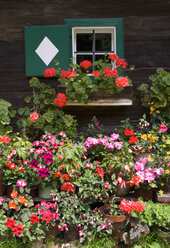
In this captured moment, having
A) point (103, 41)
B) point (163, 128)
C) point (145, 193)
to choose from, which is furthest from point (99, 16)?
point (145, 193)

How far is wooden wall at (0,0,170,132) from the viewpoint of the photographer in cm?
356

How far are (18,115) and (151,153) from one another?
5.74 ft

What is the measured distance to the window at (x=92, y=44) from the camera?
367cm

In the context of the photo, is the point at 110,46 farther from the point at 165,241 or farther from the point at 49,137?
the point at 165,241

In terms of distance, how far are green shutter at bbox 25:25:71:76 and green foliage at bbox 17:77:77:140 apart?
0.23 m

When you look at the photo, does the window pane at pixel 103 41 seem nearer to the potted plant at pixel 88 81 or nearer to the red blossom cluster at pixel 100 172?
the potted plant at pixel 88 81

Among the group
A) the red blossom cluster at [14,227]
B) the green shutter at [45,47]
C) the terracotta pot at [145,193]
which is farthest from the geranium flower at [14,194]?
the green shutter at [45,47]

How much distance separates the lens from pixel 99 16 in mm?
3559

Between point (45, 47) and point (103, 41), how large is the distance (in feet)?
2.51

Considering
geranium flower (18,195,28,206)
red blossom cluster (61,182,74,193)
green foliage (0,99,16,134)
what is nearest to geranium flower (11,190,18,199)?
geranium flower (18,195,28,206)

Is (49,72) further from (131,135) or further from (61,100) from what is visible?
(131,135)

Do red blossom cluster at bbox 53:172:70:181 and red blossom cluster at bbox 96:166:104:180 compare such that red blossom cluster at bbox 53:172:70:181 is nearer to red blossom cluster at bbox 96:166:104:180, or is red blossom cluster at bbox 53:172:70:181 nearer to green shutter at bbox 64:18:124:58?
red blossom cluster at bbox 96:166:104:180

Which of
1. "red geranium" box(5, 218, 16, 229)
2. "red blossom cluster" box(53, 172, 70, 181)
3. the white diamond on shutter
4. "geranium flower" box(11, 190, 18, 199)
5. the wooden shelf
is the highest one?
the white diamond on shutter

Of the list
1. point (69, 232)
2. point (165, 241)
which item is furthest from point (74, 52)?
point (165, 241)
